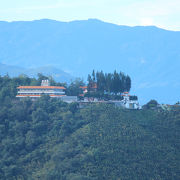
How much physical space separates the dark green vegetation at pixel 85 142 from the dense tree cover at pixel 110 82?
5885 mm

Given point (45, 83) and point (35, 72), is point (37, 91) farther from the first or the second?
point (35, 72)

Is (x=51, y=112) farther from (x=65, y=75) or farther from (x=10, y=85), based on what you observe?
(x=65, y=75)

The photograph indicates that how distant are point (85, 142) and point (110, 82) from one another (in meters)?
15.7

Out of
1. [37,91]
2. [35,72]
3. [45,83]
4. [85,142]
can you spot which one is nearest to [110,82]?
[45,83]

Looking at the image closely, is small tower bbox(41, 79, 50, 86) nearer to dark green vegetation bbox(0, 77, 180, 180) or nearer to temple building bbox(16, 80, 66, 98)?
temple building bbox(16, 80, 66, 98)

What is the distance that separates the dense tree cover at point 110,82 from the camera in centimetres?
5647

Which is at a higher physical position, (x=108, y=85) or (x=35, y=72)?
(x=35, y=72)

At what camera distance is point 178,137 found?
46719 mm

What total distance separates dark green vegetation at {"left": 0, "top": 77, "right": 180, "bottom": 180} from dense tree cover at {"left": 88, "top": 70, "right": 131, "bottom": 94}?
5.88 meters

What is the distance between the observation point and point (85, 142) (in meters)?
42.3

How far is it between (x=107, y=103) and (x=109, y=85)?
12.5 ft

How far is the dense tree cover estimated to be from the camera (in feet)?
185

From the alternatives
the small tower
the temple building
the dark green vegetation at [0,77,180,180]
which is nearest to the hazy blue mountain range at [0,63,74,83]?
the small tower

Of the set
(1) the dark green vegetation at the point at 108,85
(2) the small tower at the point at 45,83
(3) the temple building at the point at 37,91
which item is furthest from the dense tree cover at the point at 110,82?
(2) the small tower at the point at 45,83
